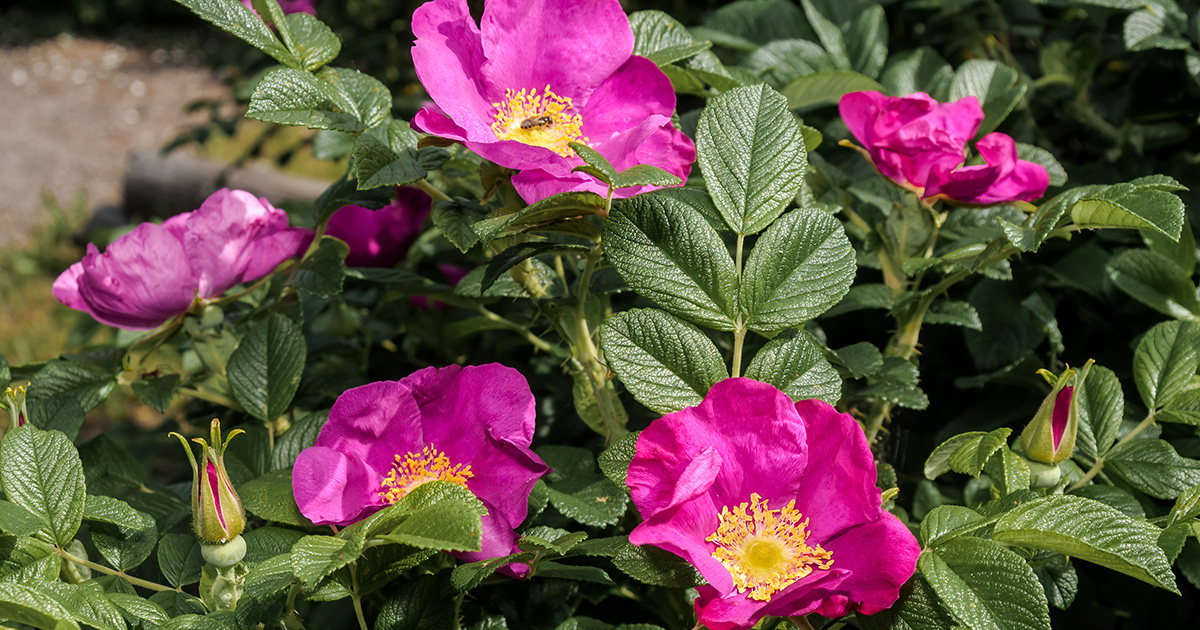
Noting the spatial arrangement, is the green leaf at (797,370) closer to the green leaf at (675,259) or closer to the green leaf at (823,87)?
the green leaf at (675,259)

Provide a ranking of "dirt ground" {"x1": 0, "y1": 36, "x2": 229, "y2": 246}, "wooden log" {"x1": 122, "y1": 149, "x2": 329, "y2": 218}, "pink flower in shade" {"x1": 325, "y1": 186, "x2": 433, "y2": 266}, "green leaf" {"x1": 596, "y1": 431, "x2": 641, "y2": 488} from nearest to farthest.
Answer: "green leaf" {"x1": 596, "y1": 431, "x2": 641, "y2": 488} < "pink flower in shade" {"x1": 325, "y1": 186, "x2": 433, "y2": 266} < "wooden log" {"x1": 122, "y1": 149, "x2": 329, "y2": 218} < "dirt ground" {"x1": 0, "y1": 36, "x2": 229, "y2": 246}

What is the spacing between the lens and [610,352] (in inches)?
25.6

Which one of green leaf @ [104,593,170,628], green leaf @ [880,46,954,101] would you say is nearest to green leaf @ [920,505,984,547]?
green leaf @ [104,593,170,628]

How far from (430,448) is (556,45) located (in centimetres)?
32

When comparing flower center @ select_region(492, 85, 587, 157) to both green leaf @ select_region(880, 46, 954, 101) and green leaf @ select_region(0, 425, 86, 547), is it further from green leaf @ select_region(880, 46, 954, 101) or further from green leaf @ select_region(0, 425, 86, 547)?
green leaf @ select_region(880, 46, 954, 101)

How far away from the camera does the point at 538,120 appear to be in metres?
0.75

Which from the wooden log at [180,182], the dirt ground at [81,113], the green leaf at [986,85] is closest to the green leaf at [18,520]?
the green leaf at [986,85]

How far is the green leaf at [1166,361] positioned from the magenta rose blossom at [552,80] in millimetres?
452

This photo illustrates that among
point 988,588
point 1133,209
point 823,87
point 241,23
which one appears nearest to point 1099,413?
point 1133,209

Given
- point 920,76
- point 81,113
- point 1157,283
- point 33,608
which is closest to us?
point 33,608

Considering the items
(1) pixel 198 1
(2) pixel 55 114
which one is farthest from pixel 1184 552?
(2) pixel 55 114

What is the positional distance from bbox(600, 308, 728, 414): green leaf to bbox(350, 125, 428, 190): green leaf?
0.18 meters

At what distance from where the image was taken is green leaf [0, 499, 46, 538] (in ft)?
2.16

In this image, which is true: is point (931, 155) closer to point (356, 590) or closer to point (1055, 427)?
point (1055, 427)
